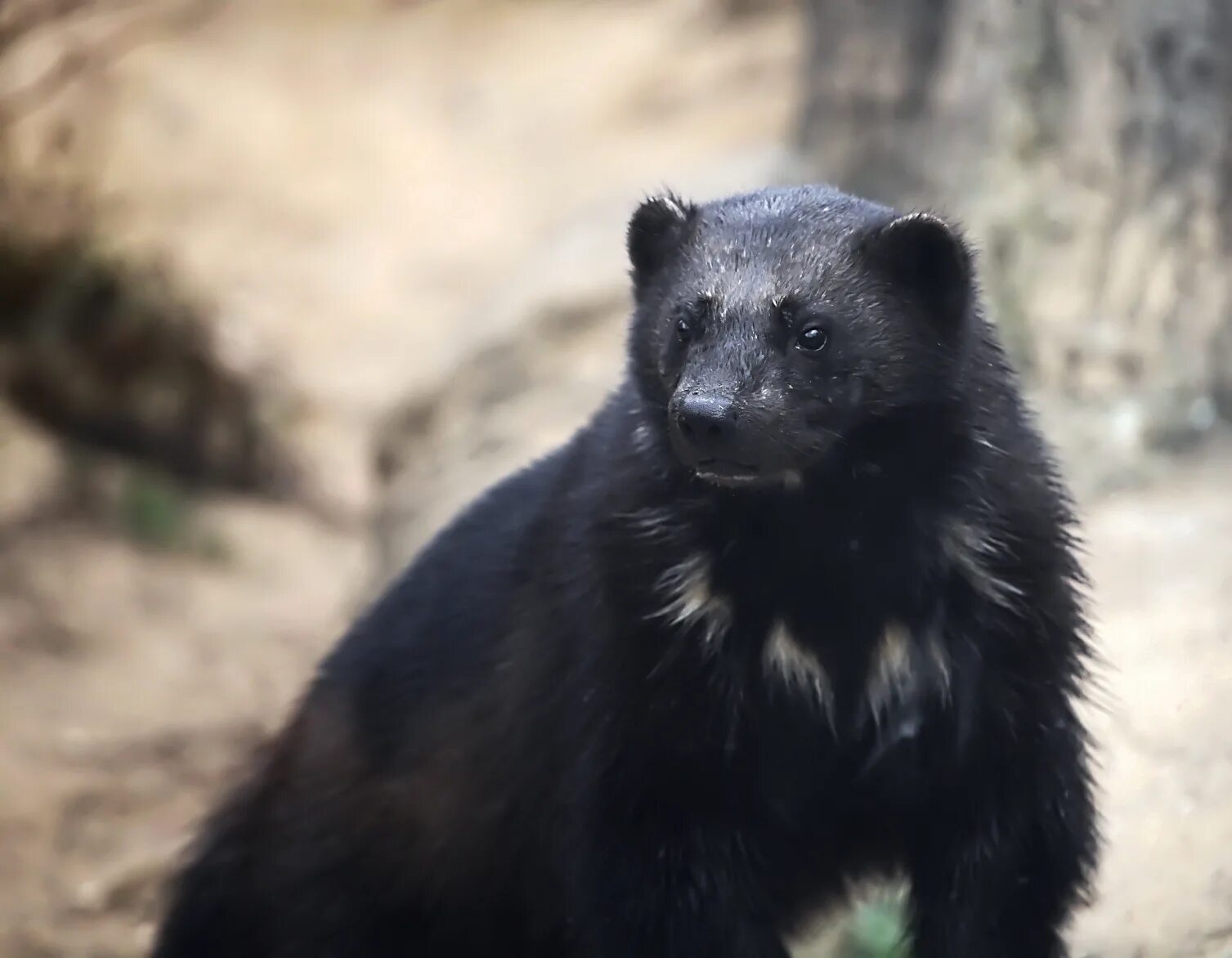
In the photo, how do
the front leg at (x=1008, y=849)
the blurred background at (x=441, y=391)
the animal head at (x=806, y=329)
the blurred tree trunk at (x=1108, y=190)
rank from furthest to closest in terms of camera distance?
1. the blurred tree trunk at (x=1108, y=190)
2. the blurred background at (x=441, y=391)
3. the front leg at (x=1008, y=849)
4. the animal head at (x=806, y=329)

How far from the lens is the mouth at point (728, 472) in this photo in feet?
8.96

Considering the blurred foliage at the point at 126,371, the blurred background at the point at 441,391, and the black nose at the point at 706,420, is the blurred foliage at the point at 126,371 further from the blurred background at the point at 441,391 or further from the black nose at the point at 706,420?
the black nose at the point at 706,420

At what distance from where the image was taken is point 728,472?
2.75m

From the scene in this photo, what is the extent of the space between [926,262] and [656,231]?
521 mm

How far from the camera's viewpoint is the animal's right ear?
3.12 meters

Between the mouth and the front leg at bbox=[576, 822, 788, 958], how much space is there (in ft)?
2.06

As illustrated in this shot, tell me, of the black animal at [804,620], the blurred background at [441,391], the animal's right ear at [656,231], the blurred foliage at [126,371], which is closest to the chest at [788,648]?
the black animal at [804,620]

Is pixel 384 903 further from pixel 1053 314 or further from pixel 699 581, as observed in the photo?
pixel 1053 314

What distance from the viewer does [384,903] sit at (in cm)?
351

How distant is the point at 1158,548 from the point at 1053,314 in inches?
39.2

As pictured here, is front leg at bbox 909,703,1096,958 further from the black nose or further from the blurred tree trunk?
the blurred tree trunk

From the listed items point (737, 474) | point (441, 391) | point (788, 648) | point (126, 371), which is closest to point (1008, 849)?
point (788, 648)

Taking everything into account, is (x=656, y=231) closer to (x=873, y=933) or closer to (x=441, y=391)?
(x=873, y=933)

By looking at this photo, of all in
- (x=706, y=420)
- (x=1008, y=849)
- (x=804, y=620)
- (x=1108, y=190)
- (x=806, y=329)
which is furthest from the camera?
(x=1108, y=190)
